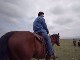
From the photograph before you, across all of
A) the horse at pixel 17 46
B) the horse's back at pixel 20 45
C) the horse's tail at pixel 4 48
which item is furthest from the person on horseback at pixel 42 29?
the horse's tail at pixel 4 48

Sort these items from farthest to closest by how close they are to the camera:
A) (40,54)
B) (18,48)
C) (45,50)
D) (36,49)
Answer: (45,50)
(40,54)
(36,49)
(18,48)

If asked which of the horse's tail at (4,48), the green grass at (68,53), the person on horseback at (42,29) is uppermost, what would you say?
the person on horseback at (42,29)

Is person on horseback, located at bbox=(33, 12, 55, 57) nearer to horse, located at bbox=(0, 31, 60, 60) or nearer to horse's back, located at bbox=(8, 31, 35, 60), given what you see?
horse, located at bbox=(0, 31, 60, 60)

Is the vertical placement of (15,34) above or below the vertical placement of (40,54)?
above

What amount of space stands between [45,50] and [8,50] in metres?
2.20

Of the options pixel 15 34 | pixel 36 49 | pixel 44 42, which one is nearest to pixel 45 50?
pixel 44 42

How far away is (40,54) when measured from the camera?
7.93m

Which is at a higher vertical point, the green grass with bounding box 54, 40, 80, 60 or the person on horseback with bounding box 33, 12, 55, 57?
the person on horseback with bounding box 33, 12, 55, 57

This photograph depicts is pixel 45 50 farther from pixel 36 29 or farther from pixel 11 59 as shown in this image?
pixel 11 59

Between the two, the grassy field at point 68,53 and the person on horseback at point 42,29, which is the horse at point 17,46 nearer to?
the person on horseback at point 42,29

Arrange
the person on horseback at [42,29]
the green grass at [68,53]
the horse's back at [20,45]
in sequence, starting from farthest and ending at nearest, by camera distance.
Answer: the green grass at [68,53] < the person on horseback at [42,29] < the horse's back at [20,45]

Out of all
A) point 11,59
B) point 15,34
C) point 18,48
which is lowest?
point 11,59

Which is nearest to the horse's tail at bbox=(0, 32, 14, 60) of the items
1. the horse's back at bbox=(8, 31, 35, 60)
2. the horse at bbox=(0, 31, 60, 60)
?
the horse at bbox=(0, 31, 60, 60)

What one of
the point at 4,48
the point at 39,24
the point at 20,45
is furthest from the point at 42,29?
the point at 4,48
